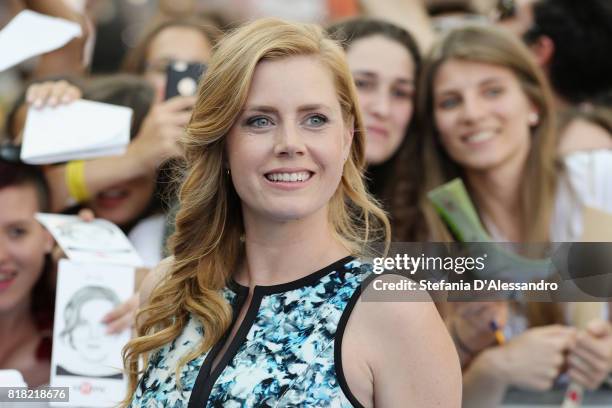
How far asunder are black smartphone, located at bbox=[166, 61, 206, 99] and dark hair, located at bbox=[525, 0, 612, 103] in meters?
1.86

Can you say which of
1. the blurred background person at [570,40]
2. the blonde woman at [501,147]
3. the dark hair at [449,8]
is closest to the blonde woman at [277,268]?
the blonde woman at [501,147]

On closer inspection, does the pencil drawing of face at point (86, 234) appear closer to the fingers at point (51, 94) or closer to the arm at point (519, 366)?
the fingers at point (51, 94)

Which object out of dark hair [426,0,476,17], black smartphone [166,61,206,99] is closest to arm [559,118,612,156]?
dark hair [426,0,476,17]

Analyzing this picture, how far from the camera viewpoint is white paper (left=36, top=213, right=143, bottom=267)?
9.25 feet

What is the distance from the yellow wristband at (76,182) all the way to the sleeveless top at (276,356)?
1.21 meters

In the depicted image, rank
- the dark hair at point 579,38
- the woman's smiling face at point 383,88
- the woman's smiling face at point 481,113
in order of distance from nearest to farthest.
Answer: the woman's smiling face at point 481,113
the woman's smiling face at point 383,88
the dark hair at point 579,38

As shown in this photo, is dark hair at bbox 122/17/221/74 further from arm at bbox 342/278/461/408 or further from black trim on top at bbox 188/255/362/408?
arm at bbox 342/278/461/408

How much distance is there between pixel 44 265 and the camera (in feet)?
10.1

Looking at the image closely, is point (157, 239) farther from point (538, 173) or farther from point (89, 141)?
point (538, 173)

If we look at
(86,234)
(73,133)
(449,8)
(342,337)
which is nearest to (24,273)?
(86,234)

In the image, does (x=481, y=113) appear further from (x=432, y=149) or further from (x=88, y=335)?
(x=88, y=335)

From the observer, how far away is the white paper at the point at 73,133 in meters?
2.91

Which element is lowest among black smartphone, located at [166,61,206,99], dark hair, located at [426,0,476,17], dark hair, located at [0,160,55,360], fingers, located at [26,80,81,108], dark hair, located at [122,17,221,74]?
dark hair, located at [0,160,55,360]

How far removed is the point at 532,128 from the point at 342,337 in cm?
203
